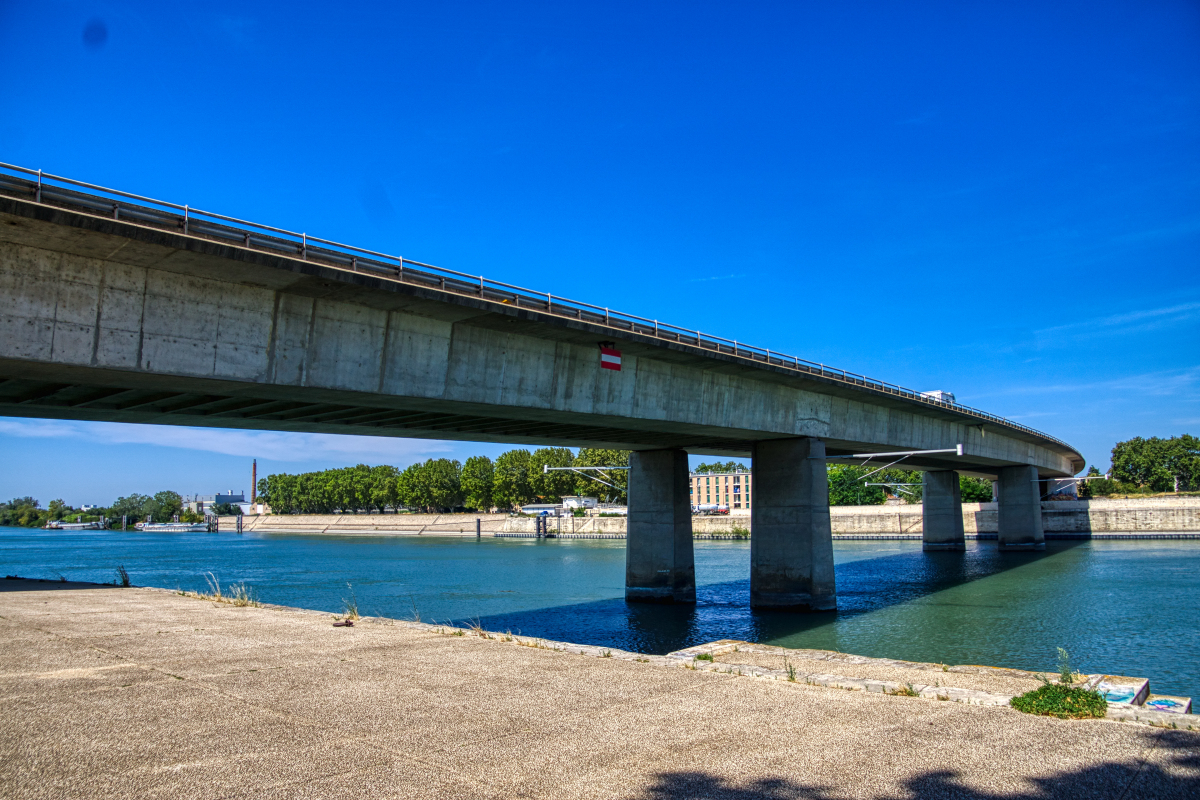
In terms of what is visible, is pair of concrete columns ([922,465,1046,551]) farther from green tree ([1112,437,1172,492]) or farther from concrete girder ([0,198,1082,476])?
green tree ([1112,437,1172,492])

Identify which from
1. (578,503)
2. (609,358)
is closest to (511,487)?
(578,503)

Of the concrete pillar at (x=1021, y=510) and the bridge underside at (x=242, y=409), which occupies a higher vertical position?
the bridge underside at (x=242, y=409)

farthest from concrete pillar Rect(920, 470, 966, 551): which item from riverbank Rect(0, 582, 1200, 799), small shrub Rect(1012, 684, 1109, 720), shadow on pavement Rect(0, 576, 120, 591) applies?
small shrub Rect(1012, 684, 1109, 720)

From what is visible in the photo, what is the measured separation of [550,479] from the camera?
180500mm

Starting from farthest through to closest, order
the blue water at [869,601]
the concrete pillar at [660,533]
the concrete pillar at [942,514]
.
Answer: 1. the concrete pillar at [942,514]
2. the concrete pillar at [660,533]
3. the blue water at [869,601]

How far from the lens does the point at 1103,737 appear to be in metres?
9.09

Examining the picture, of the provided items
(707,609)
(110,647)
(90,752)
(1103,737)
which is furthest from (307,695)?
(707,609)

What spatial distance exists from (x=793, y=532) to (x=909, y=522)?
89.0m

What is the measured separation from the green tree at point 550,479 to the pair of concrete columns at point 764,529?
439 ft

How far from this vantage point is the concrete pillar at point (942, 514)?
83.6m

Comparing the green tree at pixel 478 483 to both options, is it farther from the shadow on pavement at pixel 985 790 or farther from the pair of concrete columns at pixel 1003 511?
the shadow on pavement at pixel 985 790

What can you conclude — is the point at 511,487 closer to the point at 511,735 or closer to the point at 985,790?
the point at 511,735

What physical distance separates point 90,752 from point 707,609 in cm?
3390

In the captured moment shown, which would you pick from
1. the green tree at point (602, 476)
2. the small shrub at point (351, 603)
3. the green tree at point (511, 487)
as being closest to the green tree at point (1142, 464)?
the green tree at point (602, 476)
